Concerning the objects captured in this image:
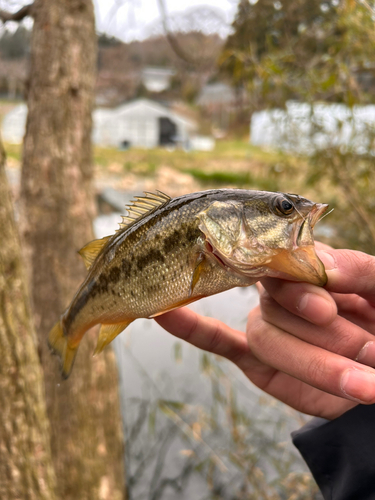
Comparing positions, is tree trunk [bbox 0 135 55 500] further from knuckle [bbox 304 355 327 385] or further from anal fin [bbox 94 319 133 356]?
knuckle [bbox 304 355 327 385]

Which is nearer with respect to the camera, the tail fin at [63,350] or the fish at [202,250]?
the fish at [202,250]

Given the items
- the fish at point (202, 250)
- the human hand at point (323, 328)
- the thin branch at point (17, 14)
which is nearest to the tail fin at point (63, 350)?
the fish at point (202, 250)

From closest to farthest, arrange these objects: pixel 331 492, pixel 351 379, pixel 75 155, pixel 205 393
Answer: pixel 351 379
pixel 331 492
pixel 75 155
pixel 205 393

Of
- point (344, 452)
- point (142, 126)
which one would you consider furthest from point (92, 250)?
point (142, 126)

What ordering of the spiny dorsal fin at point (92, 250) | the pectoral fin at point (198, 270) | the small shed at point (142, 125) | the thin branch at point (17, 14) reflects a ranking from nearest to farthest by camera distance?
the pectoral fin at point (198, 270), the spiny dorsal fin at point (92, 250), the thin branch at point (17, 14), the small shed at point (142, 125)

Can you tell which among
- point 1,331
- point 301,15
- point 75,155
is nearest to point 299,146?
point 301,15

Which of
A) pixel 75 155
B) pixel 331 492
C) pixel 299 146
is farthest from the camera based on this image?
pixel 299 146

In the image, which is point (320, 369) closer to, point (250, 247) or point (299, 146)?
point (250, 247)

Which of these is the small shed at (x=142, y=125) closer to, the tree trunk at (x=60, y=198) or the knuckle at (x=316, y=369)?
the tree trunk at (x=60, y=198)
